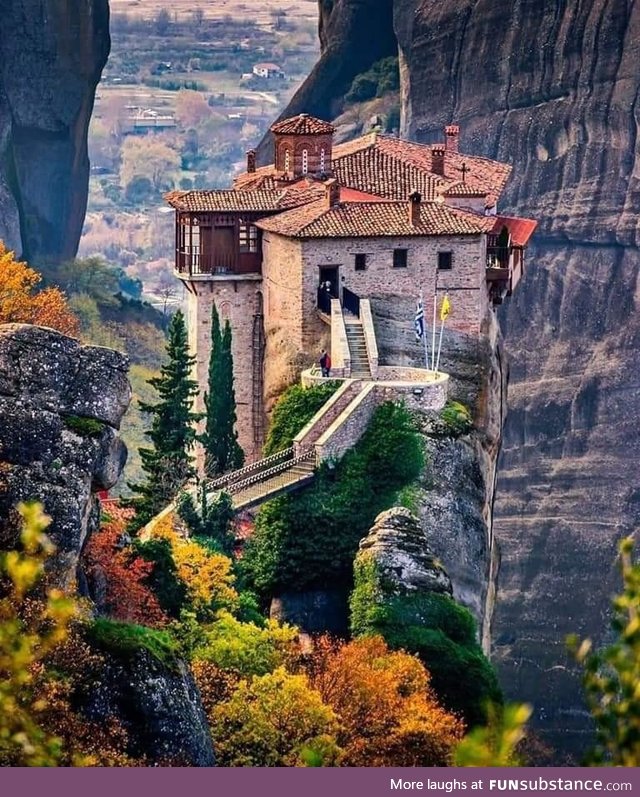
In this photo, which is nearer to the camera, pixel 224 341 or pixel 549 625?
pixel 224 341

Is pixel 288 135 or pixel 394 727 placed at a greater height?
→ pixel 288 135

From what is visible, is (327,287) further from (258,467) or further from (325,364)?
(258,467)

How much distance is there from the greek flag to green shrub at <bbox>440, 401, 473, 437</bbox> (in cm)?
236

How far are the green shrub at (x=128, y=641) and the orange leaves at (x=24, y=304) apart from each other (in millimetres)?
20237

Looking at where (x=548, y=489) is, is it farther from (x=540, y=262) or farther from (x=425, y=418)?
(x=425, y=418)

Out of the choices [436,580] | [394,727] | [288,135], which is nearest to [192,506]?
[436,580]

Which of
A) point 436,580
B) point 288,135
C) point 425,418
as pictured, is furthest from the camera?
point 288,135

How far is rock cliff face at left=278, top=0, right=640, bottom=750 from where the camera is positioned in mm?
134250

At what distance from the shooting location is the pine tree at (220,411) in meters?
81.9

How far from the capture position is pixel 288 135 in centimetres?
8950

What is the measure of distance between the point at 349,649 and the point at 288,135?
24.4m

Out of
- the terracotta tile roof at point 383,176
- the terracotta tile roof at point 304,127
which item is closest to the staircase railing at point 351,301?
the terracotta tile roof at point 383,176

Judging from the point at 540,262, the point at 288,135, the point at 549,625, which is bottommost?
the point at 549,625

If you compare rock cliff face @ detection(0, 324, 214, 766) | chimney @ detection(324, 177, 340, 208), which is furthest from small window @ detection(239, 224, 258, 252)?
rock cliff face @ detection(0, 324, 214, 766)
